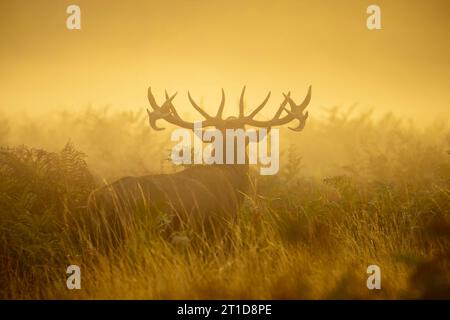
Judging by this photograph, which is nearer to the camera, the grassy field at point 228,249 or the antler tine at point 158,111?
the grassy field at point 228,249

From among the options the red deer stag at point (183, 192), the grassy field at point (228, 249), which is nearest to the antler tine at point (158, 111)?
the red deer stag at point (183, 192)

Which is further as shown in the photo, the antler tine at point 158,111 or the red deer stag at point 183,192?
the antler tine at point 158,111

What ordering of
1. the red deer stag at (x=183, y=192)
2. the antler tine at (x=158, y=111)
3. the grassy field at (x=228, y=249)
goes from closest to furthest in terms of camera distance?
the grassy field at (x=228, y=249)
the red deer stag at (x=183, y=192)
the antler tine at (x=158, y=111)

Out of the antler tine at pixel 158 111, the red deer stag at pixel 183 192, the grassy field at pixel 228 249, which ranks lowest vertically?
the grassy field at pixel 228 249

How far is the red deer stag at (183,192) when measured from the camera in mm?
5230

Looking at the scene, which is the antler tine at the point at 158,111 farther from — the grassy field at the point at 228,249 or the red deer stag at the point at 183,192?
the grassy field at the point at 228,249

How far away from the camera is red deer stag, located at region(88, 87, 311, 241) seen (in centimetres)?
523

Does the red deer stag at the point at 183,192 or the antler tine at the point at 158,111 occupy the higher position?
the antler tine at the point at 158,111

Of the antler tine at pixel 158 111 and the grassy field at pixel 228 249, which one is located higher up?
the antler tine at pixel 158 111

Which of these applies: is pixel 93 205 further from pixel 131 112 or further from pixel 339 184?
pixel 131 112

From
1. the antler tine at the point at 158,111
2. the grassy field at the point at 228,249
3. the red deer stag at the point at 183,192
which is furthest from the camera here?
the antler tine at the point at 158,111

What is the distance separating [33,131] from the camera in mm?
18953
